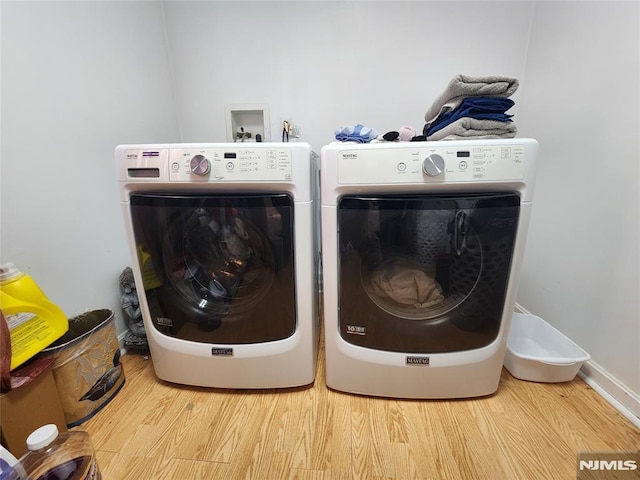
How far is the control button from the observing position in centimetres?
72

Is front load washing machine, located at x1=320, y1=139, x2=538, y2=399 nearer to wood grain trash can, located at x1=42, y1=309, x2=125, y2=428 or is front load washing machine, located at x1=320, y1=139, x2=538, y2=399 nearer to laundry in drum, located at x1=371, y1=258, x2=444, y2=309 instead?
laundry in drum, located at x1=371, y1=258, x2=444, y2=309

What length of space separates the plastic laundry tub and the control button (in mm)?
1232

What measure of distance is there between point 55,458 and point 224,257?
0.62 meters

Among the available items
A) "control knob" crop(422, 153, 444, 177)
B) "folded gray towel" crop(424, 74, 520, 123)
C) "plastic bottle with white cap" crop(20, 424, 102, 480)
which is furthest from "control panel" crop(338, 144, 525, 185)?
"plastic bottle with white cap" crop(20, 424, 102, 480)

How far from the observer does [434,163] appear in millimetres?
686

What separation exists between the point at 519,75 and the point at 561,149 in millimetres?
505

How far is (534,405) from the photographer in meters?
0.90

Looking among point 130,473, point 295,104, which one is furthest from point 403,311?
point 295,104

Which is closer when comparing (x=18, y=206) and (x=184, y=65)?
(x=18, y=206)

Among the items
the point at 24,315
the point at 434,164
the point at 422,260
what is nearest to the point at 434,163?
the point at 434,164

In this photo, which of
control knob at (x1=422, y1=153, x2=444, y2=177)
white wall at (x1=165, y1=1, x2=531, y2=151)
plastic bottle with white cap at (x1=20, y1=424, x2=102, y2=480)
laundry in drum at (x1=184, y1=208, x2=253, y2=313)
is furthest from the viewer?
white wall at (x1=165, y1=1, x2=531, y2=151)

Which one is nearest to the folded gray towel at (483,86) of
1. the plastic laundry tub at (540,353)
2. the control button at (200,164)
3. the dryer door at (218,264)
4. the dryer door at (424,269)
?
the dryer door at (424,269)

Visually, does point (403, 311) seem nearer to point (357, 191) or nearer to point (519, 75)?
point (357, 191)

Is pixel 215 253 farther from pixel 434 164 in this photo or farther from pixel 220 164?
pixel 434 164
